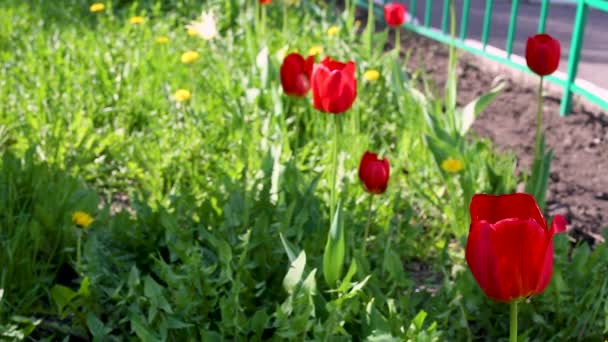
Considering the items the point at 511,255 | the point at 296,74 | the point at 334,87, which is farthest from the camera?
the point at 296,74

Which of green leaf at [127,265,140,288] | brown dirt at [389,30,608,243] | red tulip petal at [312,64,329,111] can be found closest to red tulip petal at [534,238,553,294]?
red tulip petal at [312,64,329,111]

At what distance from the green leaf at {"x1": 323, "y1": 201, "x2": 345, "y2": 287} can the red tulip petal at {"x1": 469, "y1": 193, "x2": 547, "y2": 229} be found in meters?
0.61

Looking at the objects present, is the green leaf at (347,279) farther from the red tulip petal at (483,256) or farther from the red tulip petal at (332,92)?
the red tulip petal at (483,256)

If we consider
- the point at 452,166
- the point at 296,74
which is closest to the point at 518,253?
the point at 296,74

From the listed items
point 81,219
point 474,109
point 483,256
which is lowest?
point 81,219

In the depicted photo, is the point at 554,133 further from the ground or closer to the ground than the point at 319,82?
closer to the ground

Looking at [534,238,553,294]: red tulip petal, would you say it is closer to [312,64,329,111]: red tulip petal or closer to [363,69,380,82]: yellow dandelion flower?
[312,64,329,111]: red tulip petal

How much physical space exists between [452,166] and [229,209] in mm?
738

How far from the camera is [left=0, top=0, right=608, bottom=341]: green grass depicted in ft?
6.24

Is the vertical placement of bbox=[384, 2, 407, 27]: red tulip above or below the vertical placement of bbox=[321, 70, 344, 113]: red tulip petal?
below

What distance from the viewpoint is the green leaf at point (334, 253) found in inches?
72.3

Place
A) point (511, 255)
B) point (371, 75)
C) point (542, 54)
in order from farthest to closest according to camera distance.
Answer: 1. point (371, 75)
2. point (542, 54)
3. point (511, 255)

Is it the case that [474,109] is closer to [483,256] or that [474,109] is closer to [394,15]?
[394,15]

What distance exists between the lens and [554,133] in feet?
11.3
